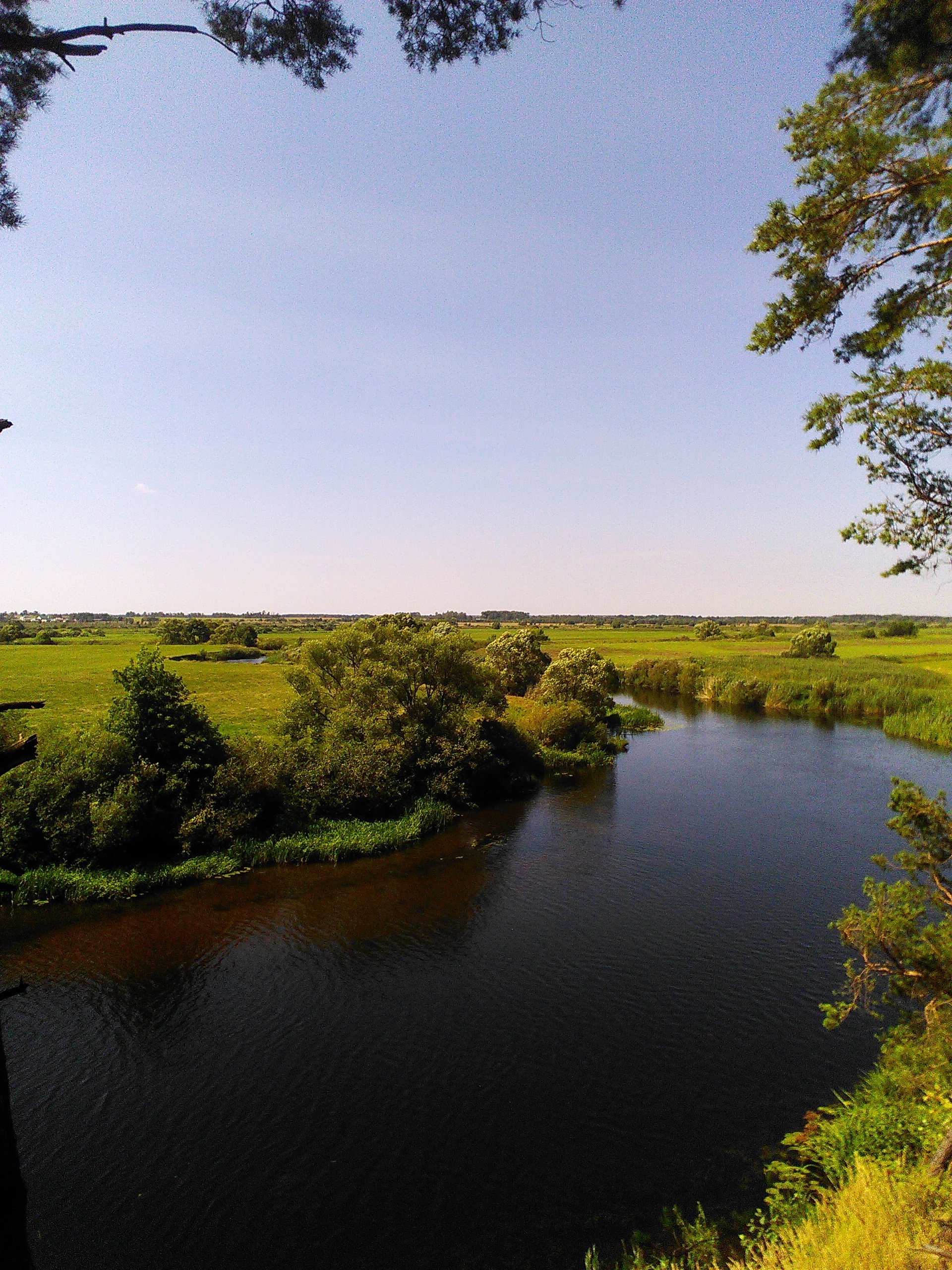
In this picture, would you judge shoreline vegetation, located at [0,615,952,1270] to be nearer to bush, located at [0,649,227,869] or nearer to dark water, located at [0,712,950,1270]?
bush, located at [0,649,227,869]

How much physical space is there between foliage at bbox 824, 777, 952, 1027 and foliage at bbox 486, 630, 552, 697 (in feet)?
152

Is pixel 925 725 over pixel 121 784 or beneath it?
beneath

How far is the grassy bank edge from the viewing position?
72.4ft

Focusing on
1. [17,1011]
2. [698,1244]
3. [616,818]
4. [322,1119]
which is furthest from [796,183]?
[616,818]

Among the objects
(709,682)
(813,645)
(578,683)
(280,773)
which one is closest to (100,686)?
(280,773)

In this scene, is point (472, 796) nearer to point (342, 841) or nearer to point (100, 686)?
point (342, 841)

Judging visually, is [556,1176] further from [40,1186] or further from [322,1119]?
[40,1186]

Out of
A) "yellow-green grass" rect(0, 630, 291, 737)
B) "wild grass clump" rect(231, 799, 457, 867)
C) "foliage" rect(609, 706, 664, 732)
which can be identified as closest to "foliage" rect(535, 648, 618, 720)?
"foliage" rect(609, 706, 664, 732)

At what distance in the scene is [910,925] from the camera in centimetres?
977

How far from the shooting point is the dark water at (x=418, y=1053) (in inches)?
419

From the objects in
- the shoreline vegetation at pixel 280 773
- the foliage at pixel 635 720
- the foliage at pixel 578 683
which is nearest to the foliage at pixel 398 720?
the shoreline vegetation at pixel 280 773

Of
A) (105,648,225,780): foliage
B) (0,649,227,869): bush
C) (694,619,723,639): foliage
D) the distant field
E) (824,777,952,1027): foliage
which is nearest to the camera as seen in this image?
(824,777,952,1027): foliage

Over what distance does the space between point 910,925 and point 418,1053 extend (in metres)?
10.0

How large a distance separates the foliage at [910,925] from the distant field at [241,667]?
94.7 ft
